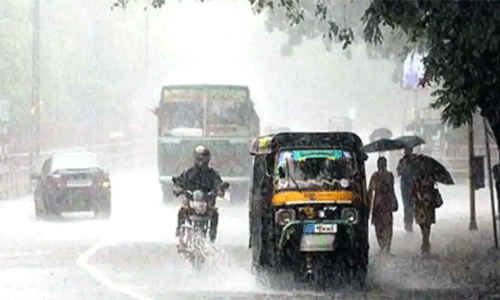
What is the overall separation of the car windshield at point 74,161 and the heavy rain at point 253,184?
7 centimetres

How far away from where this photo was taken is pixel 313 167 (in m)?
15.7

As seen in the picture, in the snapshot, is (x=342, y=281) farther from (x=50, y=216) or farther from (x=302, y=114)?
(x=302, y=114)

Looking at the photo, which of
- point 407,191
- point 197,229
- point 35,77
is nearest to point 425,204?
point 407,191

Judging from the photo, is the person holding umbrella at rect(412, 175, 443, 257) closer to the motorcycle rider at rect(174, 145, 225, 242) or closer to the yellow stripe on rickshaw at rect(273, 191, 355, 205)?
the motorcycle rider at rect(174, 145, 225, 242)

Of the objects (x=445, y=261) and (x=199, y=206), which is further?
(x=445, y=261)

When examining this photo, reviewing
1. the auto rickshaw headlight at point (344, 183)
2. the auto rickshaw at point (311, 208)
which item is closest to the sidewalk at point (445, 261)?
the auto rickshaw at point (311, 208)

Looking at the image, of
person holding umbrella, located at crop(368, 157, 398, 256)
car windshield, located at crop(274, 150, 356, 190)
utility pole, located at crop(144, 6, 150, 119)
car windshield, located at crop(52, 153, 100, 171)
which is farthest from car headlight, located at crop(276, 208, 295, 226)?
utility pole, located at crop(144, 6, 150, 119)

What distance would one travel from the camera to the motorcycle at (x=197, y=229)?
17.0 metres

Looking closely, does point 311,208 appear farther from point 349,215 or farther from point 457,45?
point 457,45

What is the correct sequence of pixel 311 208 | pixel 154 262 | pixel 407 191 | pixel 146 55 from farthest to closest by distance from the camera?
pixel 146 55, pixel 407 191, pixel 154 262, pixel 311 208

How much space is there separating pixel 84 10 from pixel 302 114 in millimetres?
48241

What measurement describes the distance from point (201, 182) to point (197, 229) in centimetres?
72

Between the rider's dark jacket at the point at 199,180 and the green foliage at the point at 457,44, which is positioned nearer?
Answer: the green foliage at the point at 457,44

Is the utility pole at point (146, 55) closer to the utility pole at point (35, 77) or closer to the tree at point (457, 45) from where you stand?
the utility pole at point (35, 77)
